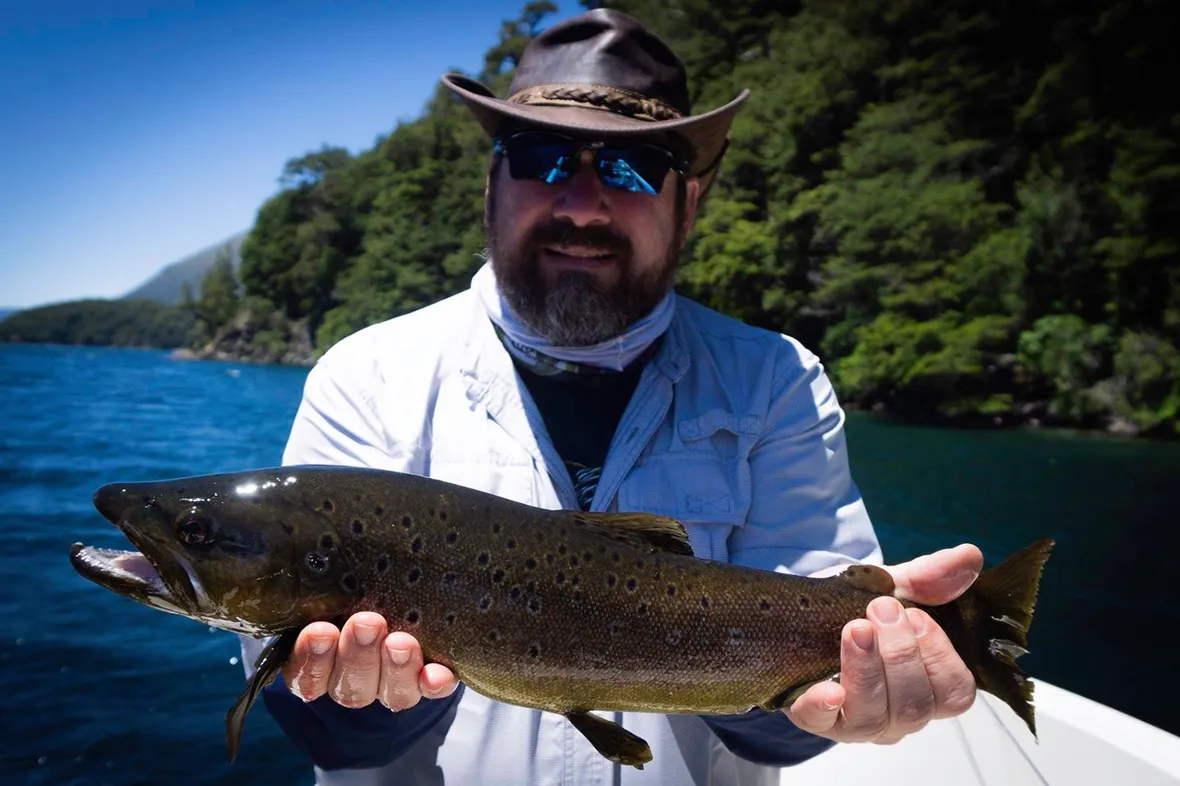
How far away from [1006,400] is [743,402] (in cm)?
3185

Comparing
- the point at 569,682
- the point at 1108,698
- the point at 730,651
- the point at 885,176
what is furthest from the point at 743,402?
the point at 885,176

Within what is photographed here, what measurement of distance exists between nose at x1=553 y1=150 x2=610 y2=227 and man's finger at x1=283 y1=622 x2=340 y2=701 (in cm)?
164

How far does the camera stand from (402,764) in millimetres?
2535

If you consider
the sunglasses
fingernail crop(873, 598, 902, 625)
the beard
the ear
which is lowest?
fingernail crop(873, 598, 902, 625)

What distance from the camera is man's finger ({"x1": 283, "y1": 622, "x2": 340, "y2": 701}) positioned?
1946 mm

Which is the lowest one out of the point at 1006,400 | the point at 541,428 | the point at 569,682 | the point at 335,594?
the point at 1006,400

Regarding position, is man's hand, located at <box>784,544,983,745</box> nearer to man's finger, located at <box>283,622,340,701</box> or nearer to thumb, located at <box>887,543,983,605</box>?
thumb, located at <box>887,543,983,605</box>

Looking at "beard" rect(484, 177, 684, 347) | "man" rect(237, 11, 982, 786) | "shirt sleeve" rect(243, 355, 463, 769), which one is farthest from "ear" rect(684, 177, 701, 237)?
"shirt sleeve" rect(243, 355, 463, 769)

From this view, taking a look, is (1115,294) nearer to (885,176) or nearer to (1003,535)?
(885,176)

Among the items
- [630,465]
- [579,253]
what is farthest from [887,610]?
[579,253]

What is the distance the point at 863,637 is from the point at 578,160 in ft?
6.10

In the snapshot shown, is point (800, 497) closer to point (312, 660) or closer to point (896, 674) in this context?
point (896, 674)

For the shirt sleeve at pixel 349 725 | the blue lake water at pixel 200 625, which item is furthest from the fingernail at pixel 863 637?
the blue lake water at pixel 200 625

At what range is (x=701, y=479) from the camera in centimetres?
277
